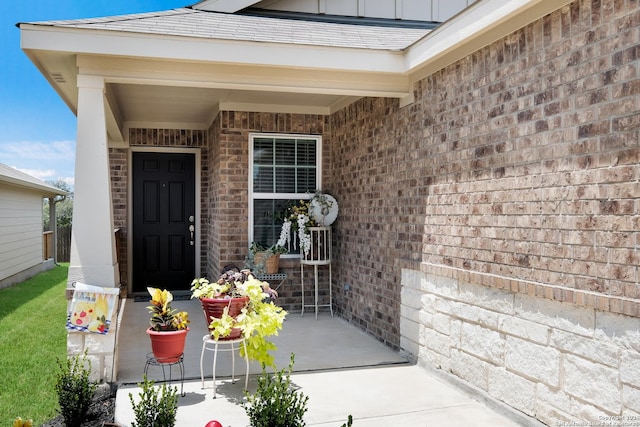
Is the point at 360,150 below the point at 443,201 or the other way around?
the other way around

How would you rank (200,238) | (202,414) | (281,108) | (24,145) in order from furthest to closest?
1. (24,145)
2. (200,238)
3. (281,108)
4. (202,414)

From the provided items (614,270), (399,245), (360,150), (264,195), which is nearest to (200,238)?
(264,195)

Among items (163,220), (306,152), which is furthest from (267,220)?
(163,220)

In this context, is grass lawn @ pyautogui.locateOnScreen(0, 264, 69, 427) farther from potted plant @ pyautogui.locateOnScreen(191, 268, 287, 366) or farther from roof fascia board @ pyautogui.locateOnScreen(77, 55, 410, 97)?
roof fascia board @ pyautogui.locateOnScreen(77, 55, 410, 97)

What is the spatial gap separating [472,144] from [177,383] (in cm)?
297

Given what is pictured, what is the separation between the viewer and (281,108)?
714 cm

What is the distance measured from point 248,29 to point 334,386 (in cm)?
324

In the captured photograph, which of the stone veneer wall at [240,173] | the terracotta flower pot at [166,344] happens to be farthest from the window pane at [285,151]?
the terracotta flower pot at [166,344]

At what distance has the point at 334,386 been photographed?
4328mm

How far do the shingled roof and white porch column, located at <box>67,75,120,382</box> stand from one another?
0.53 metres

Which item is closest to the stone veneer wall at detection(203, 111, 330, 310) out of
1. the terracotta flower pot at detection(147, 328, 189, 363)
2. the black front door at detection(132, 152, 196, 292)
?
the black front door at detection(132, 152, 196, 292)

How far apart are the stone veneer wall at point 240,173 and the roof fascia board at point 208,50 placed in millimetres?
2535

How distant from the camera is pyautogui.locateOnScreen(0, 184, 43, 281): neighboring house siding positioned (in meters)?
10.6

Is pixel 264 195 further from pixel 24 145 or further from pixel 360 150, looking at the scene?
pixel 24 145
